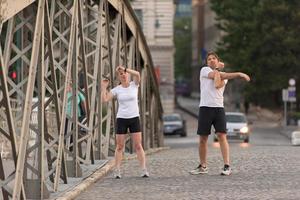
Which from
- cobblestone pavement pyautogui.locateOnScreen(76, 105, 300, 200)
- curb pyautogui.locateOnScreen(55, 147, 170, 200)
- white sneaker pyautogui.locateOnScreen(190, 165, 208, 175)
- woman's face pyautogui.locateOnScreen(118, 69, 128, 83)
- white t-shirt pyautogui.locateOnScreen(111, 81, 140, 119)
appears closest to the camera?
curb pyautogui.locateOnScreen(55, 147, 170, 200)

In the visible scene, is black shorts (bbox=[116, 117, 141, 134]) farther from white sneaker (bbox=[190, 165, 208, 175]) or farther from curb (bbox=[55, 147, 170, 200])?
white sneaker (bbox=[190, 165, 208, 175])

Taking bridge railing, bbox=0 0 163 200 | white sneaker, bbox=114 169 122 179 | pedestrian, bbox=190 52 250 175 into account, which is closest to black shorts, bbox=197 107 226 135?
pedestrian, bbox=190 52 250 175

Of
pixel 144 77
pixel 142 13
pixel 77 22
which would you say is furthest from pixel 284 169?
pixel 142 13

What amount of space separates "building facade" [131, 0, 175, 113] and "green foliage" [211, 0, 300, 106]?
48.3ft

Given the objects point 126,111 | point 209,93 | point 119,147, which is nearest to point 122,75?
point 126,111

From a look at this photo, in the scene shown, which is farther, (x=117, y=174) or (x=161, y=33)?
(x=161, y=33)

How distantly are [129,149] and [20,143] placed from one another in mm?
11199

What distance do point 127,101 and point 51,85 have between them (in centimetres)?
214

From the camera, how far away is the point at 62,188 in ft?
35.4

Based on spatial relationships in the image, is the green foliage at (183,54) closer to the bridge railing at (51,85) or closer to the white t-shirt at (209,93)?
the bridge railing at (51,85)

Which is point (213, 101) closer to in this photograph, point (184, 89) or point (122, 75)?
point (122, 75)

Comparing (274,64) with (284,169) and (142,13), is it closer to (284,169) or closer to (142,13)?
(142,13)

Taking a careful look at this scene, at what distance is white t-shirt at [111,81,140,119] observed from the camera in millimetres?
12531

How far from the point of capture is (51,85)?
10609mm
